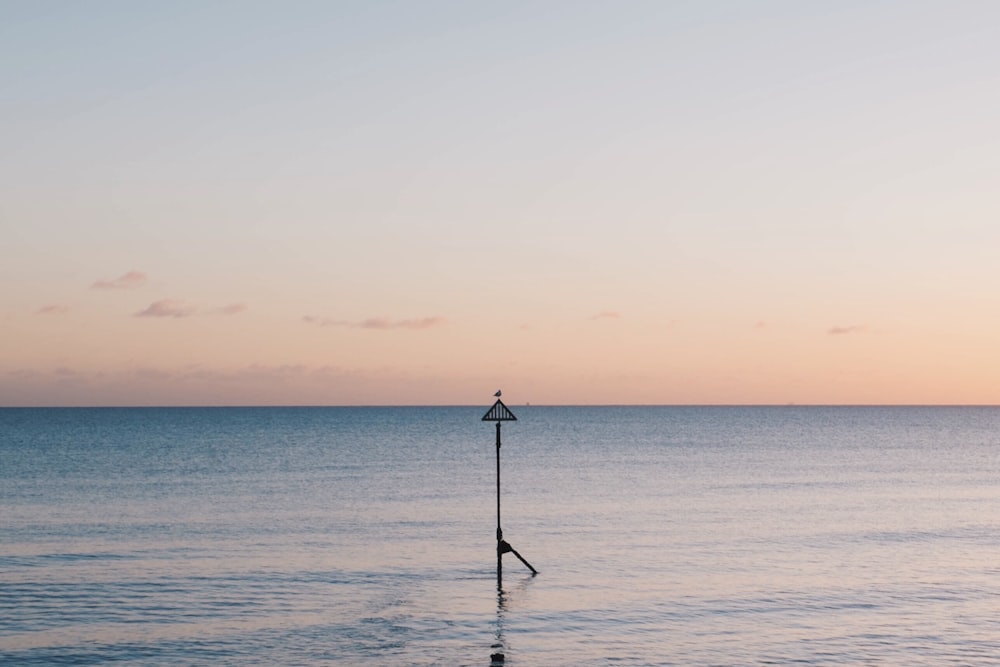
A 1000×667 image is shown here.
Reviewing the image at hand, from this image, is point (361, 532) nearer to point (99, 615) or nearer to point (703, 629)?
point (99, 615)

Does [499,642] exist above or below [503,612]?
below

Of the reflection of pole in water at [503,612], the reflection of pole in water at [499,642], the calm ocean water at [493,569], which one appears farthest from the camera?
the calm ocean water at [493,569]

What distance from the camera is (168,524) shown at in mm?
61531

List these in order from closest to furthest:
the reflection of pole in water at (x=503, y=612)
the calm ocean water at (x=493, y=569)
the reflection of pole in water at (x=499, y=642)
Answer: the reflection of pole in water at (x=499, y=642)
the reflection of pole in water at (x=503, y=612)
the calm ocean water at (x=493, y=569)

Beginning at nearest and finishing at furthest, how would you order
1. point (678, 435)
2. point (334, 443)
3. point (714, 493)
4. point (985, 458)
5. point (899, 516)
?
1. point (899, 516)
2. point (714, 493)
3. point (985, 458)
4. point (334, 443)
5. point (678, 435)

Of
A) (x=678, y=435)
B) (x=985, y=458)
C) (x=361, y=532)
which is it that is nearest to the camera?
(x=361, y=532)

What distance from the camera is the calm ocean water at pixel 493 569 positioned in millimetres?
34938

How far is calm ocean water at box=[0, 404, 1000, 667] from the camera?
34.9 metres

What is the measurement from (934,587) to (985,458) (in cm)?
9839

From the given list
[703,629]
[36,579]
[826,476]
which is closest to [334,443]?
[826,476]

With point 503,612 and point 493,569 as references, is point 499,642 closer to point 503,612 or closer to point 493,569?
point 503,612

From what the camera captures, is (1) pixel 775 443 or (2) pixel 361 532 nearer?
(2) pixel 361 532

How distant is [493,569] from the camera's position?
4762cm

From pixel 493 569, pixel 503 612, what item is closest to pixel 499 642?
pixel 503 612
